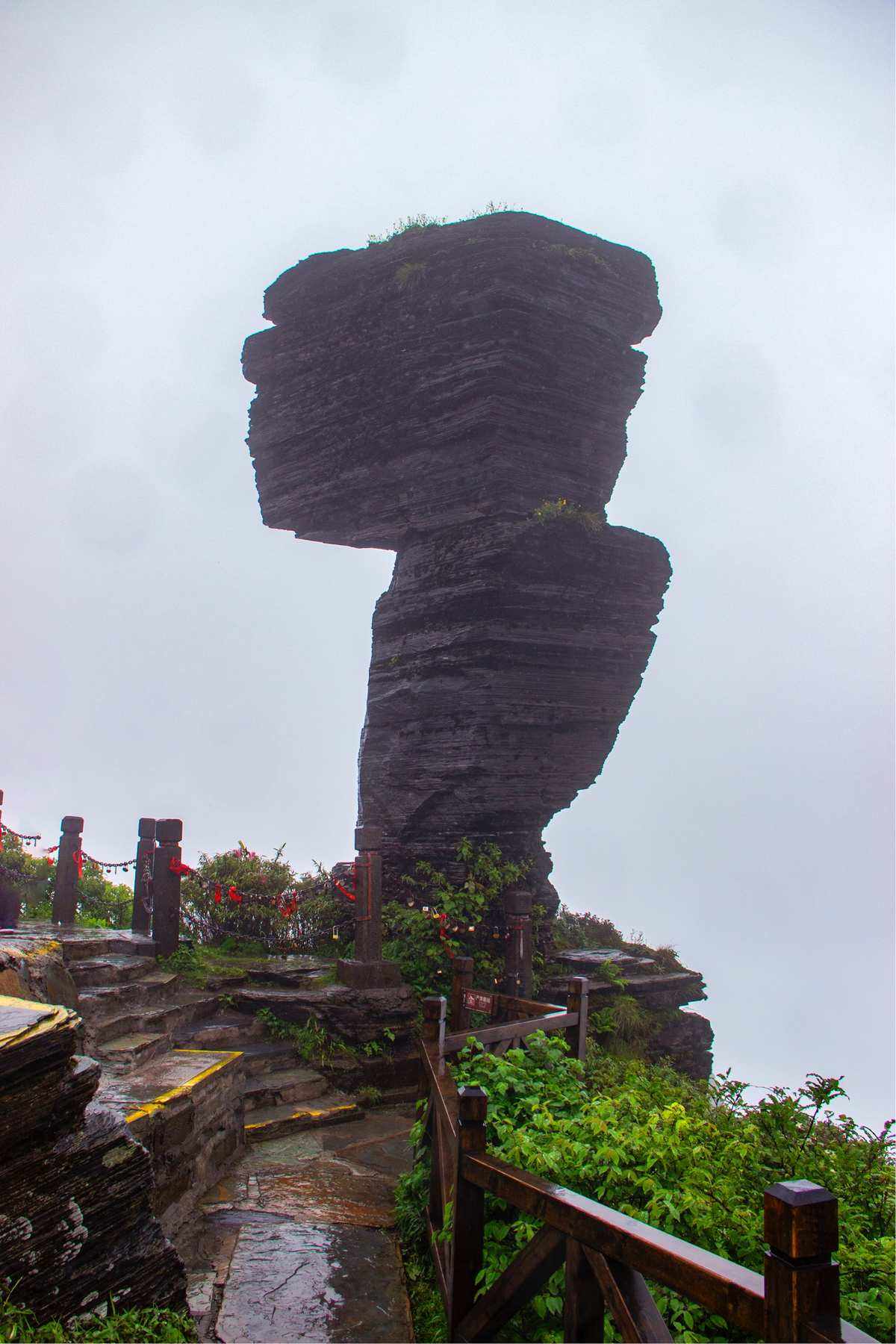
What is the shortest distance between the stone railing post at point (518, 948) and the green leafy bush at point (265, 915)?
9.32ft

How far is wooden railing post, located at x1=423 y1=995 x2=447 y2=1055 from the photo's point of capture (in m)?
6.26

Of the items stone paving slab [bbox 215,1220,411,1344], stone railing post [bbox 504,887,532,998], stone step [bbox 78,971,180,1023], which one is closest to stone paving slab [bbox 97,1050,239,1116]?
stone step [bbox 78,971,180,1023]

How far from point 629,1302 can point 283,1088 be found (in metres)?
Answer: 6.71

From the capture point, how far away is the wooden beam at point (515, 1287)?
10.6 ft

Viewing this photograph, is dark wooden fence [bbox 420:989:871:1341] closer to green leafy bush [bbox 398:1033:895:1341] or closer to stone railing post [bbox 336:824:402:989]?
green leafy bush [bbox 398:1033:895:1341]

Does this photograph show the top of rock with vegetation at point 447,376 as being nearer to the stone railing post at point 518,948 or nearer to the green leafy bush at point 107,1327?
the stone railing post at point 518,948

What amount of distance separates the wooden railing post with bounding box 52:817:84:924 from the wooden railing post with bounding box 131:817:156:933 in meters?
0.89

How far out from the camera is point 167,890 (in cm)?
1103

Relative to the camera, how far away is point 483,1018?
1045cm

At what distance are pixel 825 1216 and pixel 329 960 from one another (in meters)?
10.5

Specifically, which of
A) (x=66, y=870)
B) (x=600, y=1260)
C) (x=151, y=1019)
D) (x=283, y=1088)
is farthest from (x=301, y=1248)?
(x=66, y=870)

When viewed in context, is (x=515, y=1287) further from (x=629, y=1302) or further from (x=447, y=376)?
(x=447, y=376)

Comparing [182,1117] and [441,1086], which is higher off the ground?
[441,1086]

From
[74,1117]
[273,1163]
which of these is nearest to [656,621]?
[273,1163]
